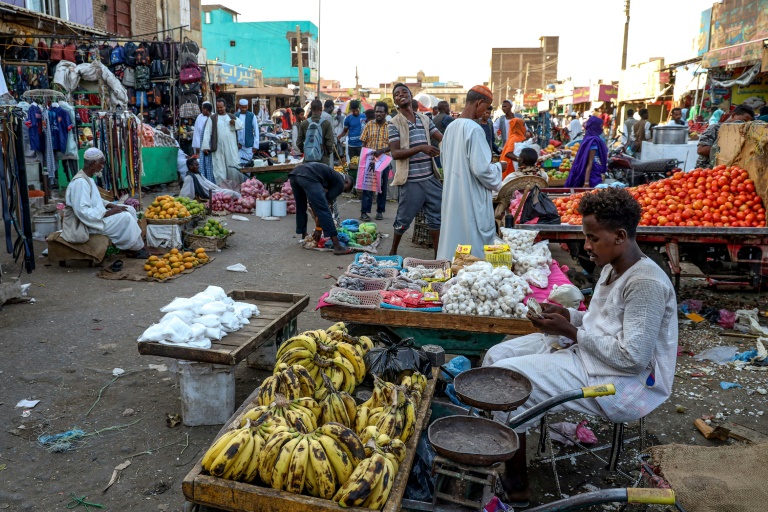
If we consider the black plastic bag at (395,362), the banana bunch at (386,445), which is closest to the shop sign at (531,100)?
the black plastic bag at (395,362)

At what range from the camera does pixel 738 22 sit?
15.9m

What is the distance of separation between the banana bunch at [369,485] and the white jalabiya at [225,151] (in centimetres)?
1283

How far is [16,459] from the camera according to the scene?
354 cm

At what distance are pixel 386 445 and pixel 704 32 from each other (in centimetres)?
2036

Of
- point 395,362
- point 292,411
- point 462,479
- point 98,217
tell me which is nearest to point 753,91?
point 98,217

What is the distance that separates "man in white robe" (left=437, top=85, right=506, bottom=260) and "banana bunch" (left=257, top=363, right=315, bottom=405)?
3.54m

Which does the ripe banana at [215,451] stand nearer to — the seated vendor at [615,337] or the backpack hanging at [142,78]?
the seated vendor at [615,337]

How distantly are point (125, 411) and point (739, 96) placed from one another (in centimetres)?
1675

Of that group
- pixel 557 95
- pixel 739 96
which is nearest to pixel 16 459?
pixel 739 96

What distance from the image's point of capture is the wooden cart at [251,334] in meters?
3.76

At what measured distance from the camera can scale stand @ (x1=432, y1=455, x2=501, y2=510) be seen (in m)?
2.32

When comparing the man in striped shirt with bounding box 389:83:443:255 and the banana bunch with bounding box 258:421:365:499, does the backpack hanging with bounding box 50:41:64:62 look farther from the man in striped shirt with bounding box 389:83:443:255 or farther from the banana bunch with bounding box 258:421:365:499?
the banana bunch with bounding box 258:421:365:499

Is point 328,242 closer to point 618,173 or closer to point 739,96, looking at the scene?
point 618,173

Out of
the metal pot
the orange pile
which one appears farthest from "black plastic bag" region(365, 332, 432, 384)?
the metal pot
